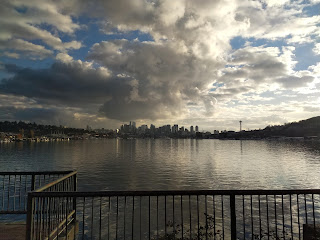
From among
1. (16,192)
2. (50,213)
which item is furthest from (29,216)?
(16,192)

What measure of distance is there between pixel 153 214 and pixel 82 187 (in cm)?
1344

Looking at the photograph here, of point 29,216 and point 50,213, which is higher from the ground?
point 29,216

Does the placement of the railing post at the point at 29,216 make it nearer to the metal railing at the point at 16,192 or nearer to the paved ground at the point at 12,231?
the metal railing at the point at 16,192

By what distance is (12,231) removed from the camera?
296 inches

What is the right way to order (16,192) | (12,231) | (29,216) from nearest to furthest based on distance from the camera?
(29,216) → (12,231) → (16,192)

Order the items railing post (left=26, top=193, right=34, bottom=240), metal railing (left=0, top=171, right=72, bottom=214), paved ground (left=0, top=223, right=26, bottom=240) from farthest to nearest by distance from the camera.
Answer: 1. metal railing (left=0, top=171, right=72, bottom=214)
2. paved ground (left=0, top=223, right=26, bottom=240)
3. railing post (left=26, top=193, right=34, bottom=240)

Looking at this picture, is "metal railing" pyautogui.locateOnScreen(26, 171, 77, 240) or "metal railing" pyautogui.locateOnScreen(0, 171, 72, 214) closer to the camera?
"metal railing" pyautogui.locateOnScreen(26, 171, 77, 240)

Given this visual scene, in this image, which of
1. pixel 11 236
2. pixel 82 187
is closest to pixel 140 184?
pixel 82 187

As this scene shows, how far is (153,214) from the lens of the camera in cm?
1728

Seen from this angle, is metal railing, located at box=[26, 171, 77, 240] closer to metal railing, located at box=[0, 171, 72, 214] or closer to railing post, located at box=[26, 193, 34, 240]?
railing post, located at box=[26, 193, 34, 240]

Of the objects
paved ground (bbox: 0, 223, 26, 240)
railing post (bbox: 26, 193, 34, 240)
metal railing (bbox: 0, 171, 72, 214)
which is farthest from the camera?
metal railing (bbox: 0, 171, 72, 214)

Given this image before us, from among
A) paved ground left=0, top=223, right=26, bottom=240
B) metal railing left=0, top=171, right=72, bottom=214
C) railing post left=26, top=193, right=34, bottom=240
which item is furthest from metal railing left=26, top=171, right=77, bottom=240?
metal railing left=0, top=171, right=72, bottom=214

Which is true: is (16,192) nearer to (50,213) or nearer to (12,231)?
(12,231)

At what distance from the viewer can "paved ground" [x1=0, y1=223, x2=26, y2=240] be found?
7.09 metres
